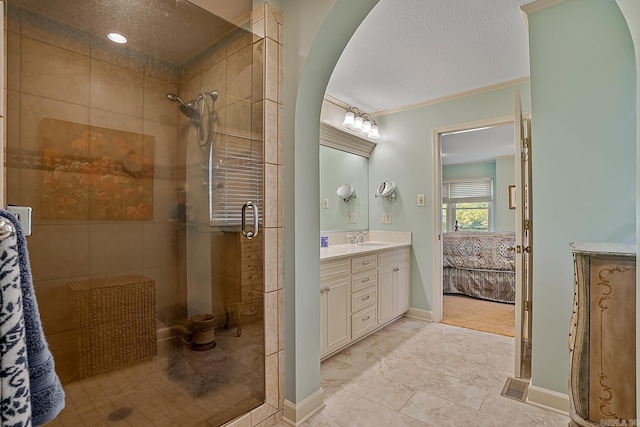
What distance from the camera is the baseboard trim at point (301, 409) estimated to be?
5.60 ft

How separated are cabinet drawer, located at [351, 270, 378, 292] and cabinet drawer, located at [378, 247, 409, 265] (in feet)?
0.54

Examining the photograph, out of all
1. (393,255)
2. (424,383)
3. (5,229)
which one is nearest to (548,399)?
(424,383)

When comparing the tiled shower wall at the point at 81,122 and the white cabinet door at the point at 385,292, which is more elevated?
the tiled shower wall at the point at 81,122

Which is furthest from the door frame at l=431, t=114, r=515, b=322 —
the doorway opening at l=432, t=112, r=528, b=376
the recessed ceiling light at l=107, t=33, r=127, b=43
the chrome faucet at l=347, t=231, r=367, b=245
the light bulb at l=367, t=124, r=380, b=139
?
the recessed ceiling light at l=107, t=33, r=127, b=43

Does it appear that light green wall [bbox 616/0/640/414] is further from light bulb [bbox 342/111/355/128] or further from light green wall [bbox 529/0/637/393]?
light bulb [bbox 342/111/355/128]

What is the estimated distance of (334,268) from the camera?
8.14 feet

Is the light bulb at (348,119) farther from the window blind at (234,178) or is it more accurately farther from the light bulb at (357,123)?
the window blind at (234,178)

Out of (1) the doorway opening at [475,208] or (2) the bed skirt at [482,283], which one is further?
(2) the bed skirt at [482,283]

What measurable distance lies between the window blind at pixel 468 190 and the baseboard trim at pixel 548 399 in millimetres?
6437

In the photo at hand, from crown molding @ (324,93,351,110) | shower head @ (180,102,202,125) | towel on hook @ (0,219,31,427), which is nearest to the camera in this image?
towel on hook @ (0,219,31,427)

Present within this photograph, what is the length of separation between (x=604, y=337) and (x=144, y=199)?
2.05 metres

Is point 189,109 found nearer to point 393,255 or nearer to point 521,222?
point 521,222

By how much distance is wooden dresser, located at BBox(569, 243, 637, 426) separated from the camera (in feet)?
4.30

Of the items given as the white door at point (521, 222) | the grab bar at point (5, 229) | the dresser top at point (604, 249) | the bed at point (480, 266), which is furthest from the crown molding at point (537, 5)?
the bed at point (480, 266)
